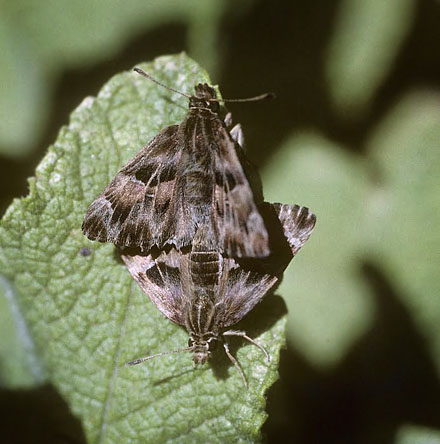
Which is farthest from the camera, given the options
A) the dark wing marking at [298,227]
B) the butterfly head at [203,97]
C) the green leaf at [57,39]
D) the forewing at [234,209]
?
the green leaf at [57,39]

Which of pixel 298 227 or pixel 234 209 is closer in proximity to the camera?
pixel 234 209

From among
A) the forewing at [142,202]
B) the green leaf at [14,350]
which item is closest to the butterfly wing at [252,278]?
the forewing at [142,202]

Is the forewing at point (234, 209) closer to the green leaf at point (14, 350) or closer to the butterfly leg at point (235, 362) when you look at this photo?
the butterfly leg at point (235, 362)

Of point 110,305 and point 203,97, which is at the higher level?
point 203,97

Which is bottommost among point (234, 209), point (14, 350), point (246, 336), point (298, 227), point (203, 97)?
point (246, 336)

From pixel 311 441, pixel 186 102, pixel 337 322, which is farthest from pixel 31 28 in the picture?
pixel 311 441

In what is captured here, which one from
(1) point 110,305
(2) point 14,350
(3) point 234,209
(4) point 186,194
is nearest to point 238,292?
(3) point 234,209

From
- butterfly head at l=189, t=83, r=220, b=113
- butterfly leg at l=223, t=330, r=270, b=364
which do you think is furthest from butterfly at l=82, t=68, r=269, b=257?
butterfly leg at l=223, t=330, r=270, b=364

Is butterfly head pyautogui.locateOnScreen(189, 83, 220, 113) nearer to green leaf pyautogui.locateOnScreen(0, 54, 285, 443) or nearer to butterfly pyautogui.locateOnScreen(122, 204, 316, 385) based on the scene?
green leaf pyautogui.locateOnScreen(0, 54, 285, 443)

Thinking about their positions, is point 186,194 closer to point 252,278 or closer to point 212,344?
point 252,278
